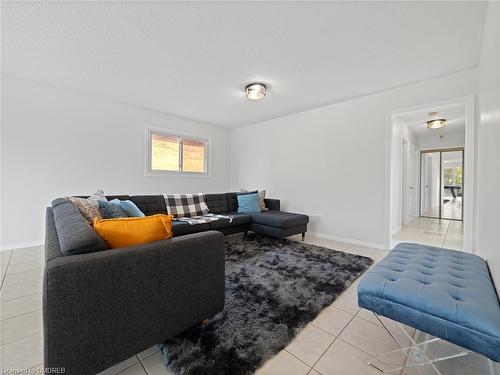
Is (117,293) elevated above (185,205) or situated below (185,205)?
below

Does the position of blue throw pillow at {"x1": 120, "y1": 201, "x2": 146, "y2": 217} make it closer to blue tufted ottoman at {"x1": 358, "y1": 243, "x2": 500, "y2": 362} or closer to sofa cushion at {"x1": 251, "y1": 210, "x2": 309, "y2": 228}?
sofa cushion at {"x1": 251, "y1": 210, "x2": 309, "y2": 228}

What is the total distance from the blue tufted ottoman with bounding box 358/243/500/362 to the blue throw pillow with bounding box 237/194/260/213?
264cm

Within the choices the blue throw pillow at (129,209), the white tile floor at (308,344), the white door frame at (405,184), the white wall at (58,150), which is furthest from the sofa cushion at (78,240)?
the white door frame at (405,184)

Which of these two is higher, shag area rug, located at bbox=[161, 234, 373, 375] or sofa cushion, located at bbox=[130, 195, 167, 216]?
sofa cushion, located at bbox=[130, 195, 167, 216]

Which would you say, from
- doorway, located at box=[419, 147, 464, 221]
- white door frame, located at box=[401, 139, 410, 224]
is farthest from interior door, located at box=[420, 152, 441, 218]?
white door frame, located at box=[401, 139, 410, 224]

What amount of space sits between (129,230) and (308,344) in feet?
4.37

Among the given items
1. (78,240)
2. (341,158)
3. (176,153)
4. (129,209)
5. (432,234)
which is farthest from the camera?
(176,153)

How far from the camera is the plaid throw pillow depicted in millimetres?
3514

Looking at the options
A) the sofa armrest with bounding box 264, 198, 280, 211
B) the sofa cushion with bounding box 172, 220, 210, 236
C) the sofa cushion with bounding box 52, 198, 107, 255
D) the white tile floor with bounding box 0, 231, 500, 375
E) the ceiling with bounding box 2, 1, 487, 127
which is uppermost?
the ceiling with bounding box 2, 1, 487, 127

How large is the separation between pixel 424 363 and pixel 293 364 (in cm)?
72

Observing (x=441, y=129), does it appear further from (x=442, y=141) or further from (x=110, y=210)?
(x=110, y=210)

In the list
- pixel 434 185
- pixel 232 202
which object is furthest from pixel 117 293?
pixel 434 185

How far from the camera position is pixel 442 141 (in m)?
5.78

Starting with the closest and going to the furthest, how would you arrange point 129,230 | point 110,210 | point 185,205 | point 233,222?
point 129,230 → point 110,210 → point 233,222 → point 185,205
